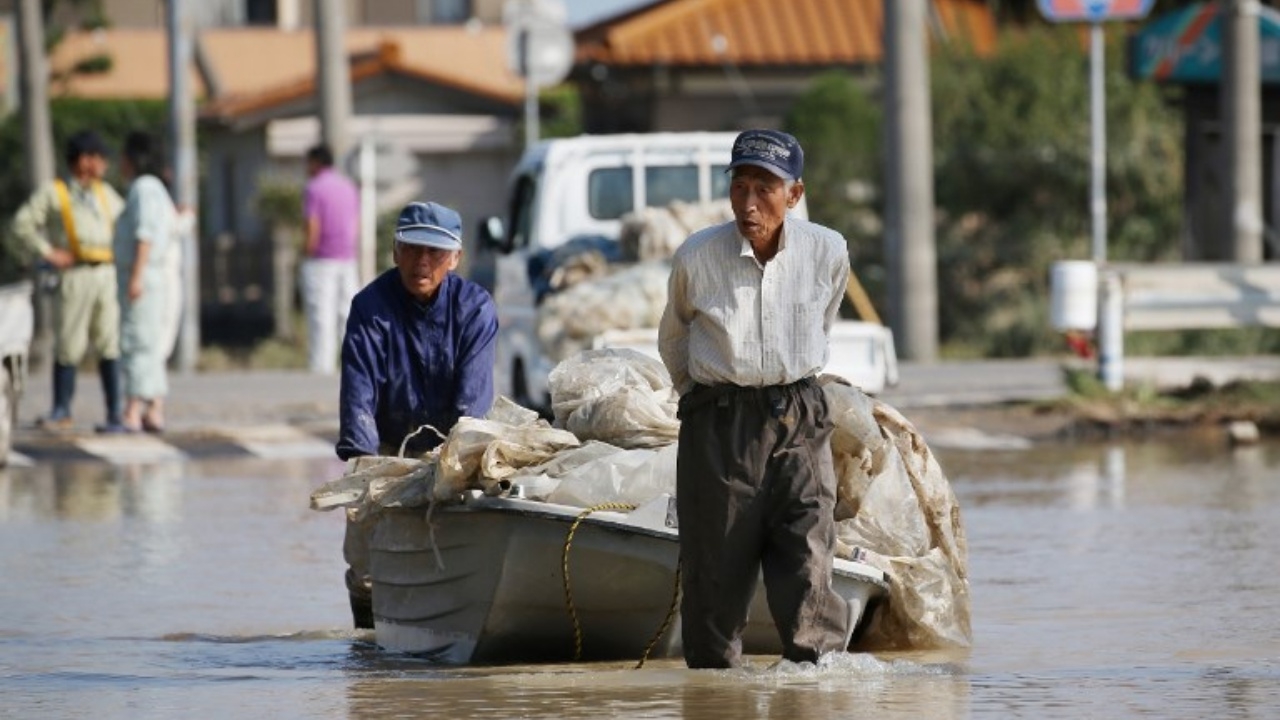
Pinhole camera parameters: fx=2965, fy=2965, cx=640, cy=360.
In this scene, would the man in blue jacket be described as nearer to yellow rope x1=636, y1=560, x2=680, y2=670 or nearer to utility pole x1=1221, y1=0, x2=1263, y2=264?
yellow rope x1=636, y1=560, x2=680, y2=670

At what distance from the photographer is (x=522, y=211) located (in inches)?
813

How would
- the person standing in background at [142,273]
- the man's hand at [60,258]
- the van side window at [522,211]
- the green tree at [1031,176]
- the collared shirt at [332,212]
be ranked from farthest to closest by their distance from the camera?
the green tree at [1031,176], the collared shirt at [332,212], the van side window at [522,211], the man's hand at [60,258], the person standing in background at [142,273]

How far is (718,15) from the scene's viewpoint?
4194 cm

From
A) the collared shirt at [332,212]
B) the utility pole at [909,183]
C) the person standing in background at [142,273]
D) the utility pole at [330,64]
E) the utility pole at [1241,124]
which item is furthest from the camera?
the utility pole at [330,64]

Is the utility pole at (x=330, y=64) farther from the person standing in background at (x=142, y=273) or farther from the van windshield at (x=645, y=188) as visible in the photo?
the van windshield at (x=645, y=188)

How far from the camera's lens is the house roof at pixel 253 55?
4597 cm

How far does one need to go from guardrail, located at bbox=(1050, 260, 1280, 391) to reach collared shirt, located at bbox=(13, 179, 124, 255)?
6.59 metres

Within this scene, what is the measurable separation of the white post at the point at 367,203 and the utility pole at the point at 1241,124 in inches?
312

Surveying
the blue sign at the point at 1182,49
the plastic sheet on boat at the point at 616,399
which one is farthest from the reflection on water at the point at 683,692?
the blue sign at the point at 1182,49

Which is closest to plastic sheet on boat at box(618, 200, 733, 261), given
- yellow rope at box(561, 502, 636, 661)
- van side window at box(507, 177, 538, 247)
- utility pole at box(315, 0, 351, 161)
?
van side window at box(507, 177, 538, 247)

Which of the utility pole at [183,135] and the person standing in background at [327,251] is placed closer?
the person standing in background at [327,251]

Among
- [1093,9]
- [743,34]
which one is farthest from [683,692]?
[743,34]

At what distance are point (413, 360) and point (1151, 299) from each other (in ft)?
38.6

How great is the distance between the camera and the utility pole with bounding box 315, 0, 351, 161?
2702cm
